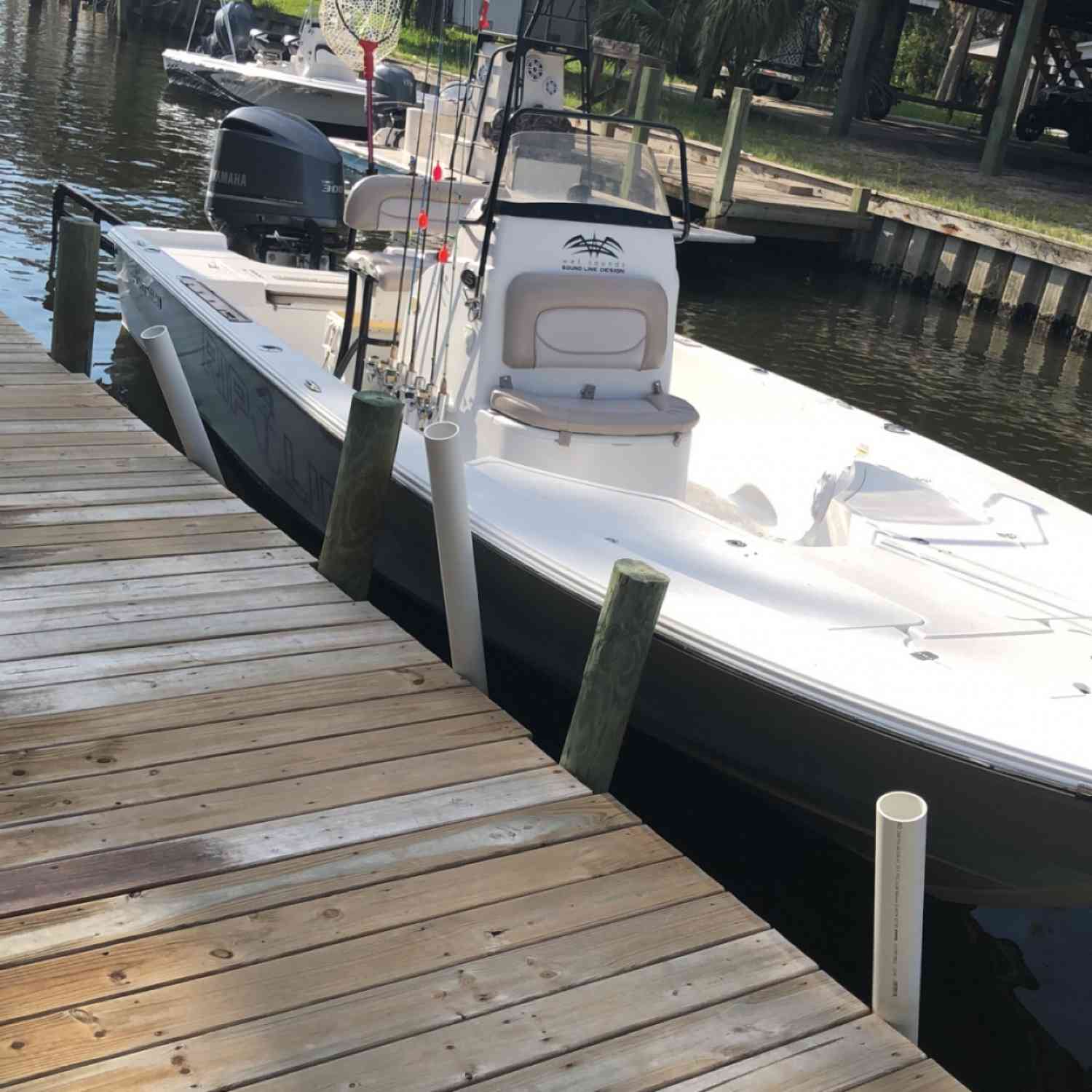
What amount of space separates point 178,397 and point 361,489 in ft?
3.89

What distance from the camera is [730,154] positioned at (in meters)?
13.1

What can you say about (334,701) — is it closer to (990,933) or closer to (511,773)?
(511,773)

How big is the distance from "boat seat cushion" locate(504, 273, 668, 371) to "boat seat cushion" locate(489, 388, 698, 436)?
162 millimetres

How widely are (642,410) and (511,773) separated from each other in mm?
2239

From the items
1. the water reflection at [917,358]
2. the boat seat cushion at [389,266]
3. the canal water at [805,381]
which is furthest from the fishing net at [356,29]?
the water reflection at [917,358]

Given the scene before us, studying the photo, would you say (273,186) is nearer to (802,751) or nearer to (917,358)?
(802,751)

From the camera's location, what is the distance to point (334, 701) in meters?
3.41

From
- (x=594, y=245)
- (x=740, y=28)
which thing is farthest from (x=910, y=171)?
(x=594, y=245)

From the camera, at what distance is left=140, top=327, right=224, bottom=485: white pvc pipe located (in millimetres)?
4797

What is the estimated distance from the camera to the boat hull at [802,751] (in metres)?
3.31

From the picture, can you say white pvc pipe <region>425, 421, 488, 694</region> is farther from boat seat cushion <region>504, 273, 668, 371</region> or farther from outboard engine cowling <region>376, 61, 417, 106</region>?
outboard engine cowling <region>376, 61, 417, 106</region>

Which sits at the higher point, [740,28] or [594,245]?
[740,28]

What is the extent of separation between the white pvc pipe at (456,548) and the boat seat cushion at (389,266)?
83.2 inches

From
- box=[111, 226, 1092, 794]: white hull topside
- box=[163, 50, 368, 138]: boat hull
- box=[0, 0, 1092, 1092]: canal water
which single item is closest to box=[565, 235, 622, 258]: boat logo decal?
box=[111, 226, 1092, 794]: white hull topside
